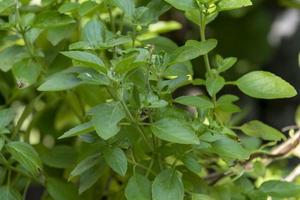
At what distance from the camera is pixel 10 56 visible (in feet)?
2.49

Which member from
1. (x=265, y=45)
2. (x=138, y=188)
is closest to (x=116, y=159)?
(x=138, y=188)

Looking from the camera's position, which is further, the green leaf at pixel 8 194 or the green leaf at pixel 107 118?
the green leaf at pixel 8 194

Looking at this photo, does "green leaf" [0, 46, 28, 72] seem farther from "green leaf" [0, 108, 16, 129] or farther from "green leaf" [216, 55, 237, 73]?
"green leaf" [216, 55, 237, 73]

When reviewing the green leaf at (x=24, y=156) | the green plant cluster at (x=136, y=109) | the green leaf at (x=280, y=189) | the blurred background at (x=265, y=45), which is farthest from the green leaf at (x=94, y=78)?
the blurred background at (x=265, y=45)

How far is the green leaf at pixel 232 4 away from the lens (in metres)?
0.62

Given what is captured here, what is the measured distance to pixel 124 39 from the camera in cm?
62

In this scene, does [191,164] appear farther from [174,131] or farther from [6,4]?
[6,4]

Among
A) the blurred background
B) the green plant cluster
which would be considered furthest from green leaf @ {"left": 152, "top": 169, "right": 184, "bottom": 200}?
the blurred background

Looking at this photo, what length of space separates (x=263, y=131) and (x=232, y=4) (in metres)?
0.18

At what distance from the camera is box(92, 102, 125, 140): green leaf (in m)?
0.57

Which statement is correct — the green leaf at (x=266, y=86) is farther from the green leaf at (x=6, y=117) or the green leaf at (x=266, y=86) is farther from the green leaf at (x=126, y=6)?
the green leaf at (x=6, y=117)

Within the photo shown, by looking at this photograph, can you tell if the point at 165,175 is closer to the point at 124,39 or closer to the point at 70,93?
the point at 124,39

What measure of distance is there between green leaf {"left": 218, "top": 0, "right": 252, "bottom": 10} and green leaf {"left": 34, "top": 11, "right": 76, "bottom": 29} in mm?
178

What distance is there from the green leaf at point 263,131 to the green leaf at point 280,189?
0.06 m
